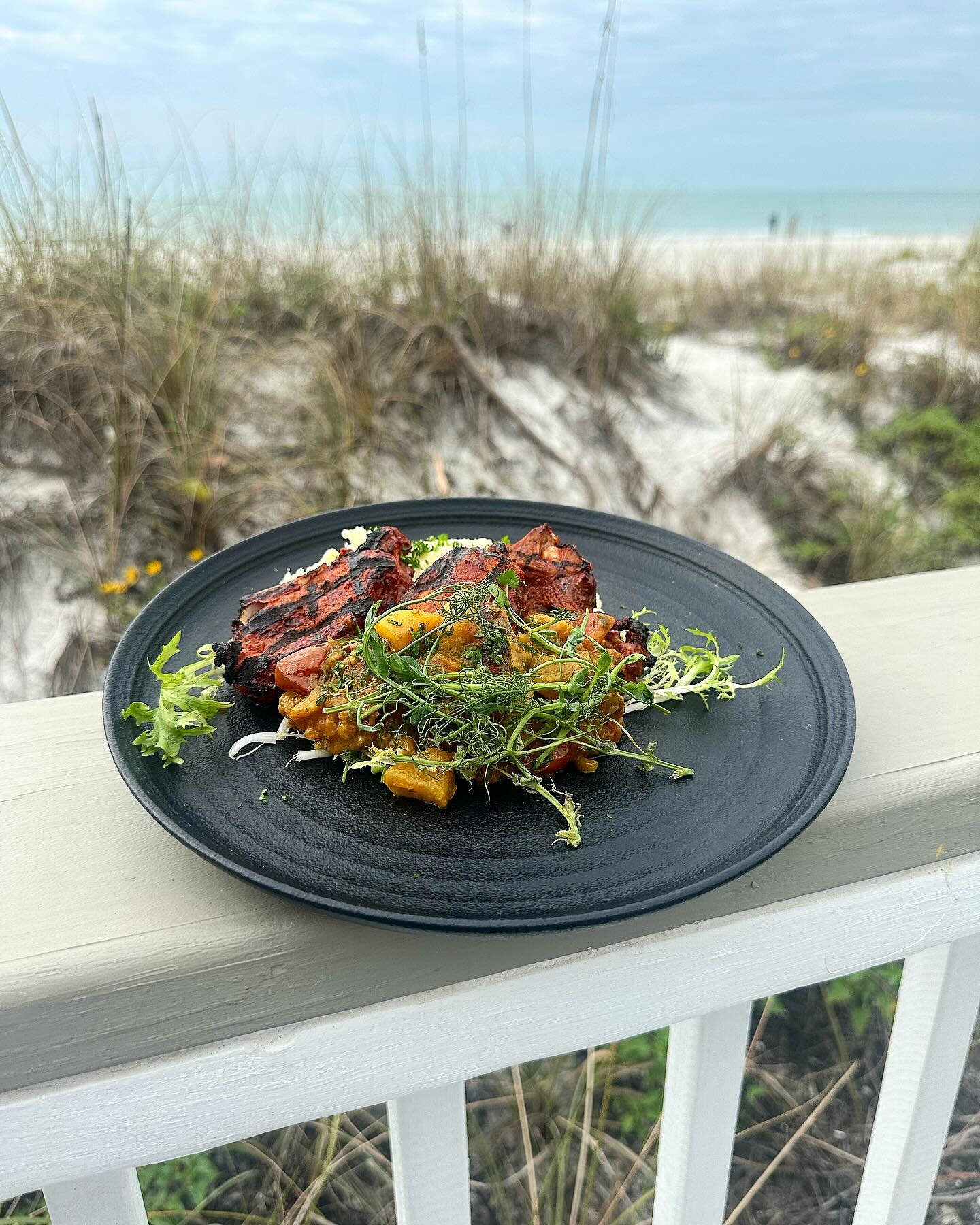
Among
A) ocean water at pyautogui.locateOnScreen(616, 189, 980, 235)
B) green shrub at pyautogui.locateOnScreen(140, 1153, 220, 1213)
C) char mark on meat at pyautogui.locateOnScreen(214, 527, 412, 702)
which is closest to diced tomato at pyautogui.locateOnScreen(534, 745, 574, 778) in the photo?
char mark on meat at pyautogui.locateOnScreen(214, 527, 412, 702)

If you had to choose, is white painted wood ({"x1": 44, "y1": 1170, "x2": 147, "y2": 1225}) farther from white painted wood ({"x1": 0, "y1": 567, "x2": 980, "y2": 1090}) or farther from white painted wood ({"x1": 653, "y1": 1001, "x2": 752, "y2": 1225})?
white painted wood ({"x1": 653, "y1": 1001, "x2": 752, "y2": 1225})

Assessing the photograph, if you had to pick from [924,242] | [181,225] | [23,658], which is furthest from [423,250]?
[924,242]

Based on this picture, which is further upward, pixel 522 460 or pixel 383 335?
pixel 383 335

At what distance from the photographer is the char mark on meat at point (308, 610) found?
2.69ft

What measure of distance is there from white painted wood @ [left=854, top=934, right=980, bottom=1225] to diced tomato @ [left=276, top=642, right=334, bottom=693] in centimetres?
66

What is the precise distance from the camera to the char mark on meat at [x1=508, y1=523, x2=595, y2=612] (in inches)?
35.1

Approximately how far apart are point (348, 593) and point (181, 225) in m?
3.22

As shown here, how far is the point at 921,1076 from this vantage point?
0.94 metres

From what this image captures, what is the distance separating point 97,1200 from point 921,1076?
785mm

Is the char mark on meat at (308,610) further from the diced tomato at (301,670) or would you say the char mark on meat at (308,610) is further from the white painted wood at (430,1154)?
the white painted wood at (430,1154)

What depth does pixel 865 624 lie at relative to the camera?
1098mm

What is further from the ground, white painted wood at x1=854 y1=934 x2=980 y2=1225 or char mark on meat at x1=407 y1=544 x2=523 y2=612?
char mark on meat at x1=407 y1=544 x2=523 y2=612

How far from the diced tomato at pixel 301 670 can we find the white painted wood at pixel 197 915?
0.16 m

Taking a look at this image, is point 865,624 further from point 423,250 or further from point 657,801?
point 423,250
